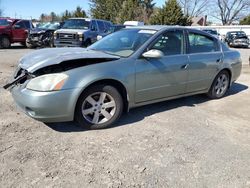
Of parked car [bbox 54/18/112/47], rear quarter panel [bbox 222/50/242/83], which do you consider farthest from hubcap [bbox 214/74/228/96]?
parked car [bbox 54/18/112/47]

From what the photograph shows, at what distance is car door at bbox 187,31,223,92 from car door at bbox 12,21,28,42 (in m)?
14.6

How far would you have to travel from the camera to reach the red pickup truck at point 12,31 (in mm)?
17234

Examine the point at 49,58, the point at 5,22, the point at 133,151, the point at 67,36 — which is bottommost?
the point at 133,151

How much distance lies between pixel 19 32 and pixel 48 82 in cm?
1560

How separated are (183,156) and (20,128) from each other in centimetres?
233

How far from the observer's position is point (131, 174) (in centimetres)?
319

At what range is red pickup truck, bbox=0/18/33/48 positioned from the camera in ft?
56.5

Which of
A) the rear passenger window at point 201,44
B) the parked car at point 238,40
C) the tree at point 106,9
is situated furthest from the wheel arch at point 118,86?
the tree at point 106,9

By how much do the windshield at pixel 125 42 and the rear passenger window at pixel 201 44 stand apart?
91cm

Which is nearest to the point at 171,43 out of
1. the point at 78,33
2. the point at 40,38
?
the point at 78,33

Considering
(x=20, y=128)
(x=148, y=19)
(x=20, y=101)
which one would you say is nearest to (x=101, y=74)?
(x=20, y=101)

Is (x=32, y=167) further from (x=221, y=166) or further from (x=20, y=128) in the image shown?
(x=221, y=166)

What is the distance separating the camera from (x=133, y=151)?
12.2 feet

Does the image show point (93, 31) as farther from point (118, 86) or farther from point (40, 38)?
point (118, 86)
